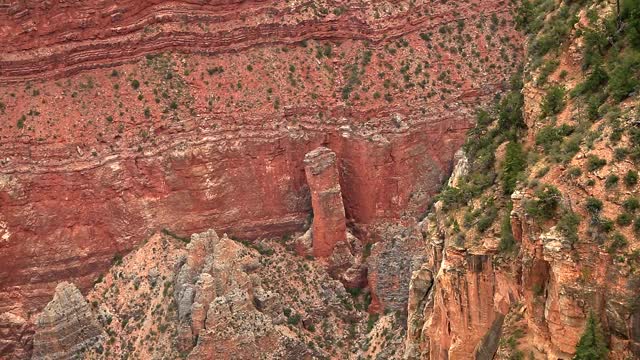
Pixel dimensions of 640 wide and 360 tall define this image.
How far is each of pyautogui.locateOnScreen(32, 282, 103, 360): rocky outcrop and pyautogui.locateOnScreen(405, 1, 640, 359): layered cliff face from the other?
2467 cm

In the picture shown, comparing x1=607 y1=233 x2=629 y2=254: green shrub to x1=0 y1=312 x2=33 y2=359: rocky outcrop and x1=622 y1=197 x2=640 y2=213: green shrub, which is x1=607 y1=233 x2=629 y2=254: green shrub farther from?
x1=0 y1=312 x2=33 y2=359: rocky outcrop

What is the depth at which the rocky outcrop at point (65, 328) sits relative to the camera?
53062 millimetres

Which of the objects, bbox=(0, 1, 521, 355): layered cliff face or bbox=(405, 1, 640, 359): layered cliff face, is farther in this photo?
bbox=(0, 1, 521, 355): layered cliff face

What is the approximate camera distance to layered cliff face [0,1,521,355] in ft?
185

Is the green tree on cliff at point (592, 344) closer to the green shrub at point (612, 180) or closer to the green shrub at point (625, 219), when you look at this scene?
the green shrub at point (625, 219)

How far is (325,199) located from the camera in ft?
186

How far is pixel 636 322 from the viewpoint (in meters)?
22.7

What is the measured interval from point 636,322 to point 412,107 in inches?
1449

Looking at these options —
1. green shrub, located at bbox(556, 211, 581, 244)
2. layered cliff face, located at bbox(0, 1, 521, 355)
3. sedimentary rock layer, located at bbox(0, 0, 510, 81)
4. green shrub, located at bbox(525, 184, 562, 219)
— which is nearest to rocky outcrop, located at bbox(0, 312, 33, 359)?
layered cliff face, located at bbox(0, 1, 521, 355)

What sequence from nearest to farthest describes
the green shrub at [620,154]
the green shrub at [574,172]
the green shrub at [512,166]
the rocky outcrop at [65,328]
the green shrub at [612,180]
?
the green shrub at [612,180] < the green shrub at [620,154] < the green shrub at [574,172] < the green shrub at [512,166] < the rocky outcrop at [65,328]

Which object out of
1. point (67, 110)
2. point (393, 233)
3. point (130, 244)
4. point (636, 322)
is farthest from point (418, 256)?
point (636, 322)

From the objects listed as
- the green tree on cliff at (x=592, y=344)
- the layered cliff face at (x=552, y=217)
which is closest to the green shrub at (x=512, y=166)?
the layered cliff face at (x=552, y=217)

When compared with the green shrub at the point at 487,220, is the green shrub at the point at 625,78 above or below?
above

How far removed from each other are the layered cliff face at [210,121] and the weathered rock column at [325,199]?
181 centimetres
